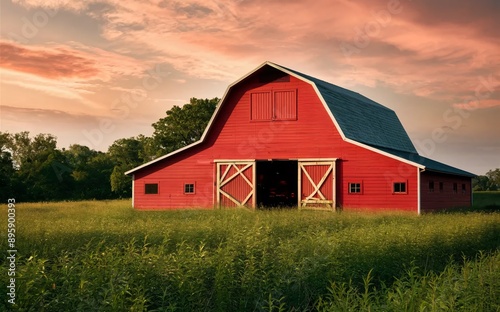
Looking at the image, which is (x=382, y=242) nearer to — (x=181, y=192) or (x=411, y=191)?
(x=411, y=191)

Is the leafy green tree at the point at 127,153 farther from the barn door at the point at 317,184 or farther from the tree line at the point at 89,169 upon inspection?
the barn door at the point at 317,184

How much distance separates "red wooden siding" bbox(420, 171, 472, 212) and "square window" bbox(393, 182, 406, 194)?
88cm

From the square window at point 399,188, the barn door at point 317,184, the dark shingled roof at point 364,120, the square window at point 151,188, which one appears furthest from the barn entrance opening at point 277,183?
the square window at point 399,188

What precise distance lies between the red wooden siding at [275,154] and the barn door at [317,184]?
0.36 metres

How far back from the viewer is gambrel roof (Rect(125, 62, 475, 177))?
28641 millimetres

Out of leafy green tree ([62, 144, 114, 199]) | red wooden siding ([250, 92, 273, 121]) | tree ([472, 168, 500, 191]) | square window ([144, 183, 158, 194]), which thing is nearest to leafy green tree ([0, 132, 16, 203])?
leafy green tree ([62, 144, 114, 199])

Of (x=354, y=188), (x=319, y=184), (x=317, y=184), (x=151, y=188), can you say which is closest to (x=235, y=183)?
(x=317, y=184)

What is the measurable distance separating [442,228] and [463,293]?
9.73 metres

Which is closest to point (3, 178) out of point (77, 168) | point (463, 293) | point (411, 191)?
point (77, 168)

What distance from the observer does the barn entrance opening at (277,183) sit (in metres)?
33.0

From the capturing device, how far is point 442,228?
57.3 ft

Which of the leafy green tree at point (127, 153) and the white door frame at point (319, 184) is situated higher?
the leafy green tree at point (127, 153)

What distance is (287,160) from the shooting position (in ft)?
97.2

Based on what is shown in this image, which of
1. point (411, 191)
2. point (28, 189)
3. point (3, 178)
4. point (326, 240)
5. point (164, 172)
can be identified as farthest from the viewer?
point (28, 189)
